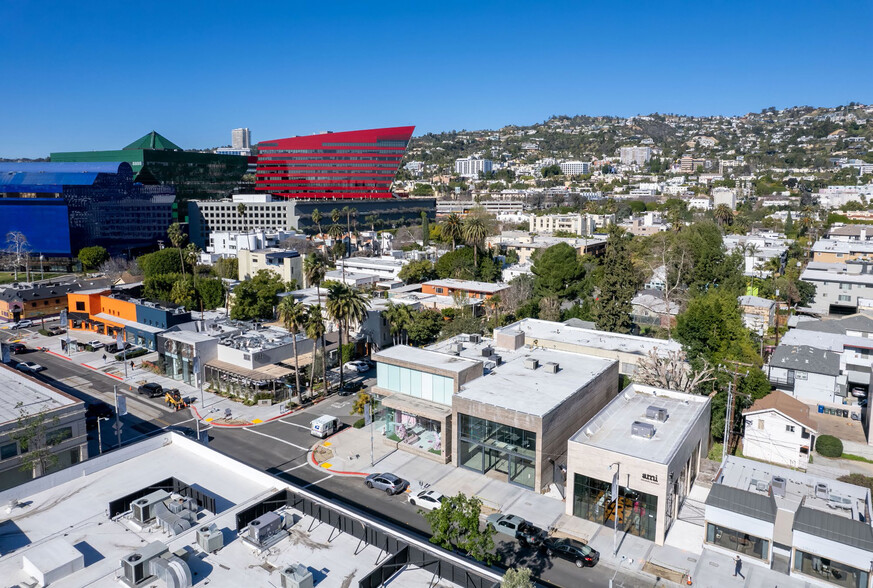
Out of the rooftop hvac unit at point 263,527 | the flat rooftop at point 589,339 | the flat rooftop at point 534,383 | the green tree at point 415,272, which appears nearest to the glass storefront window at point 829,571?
the flat rooftop at point 534,383

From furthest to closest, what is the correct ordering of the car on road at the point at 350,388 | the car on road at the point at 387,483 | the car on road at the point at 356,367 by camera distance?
1. the car on road at the point at 356,367
2. the car on road at the point at 350,388
3. the car on road at the point at 387,483

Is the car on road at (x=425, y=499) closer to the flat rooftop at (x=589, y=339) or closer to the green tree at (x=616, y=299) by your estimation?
the flat rooftop at (x=589, y=339)

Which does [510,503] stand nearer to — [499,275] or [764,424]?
[764,424]

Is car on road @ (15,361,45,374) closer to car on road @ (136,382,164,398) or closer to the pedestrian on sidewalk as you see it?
car on road @ (136,382,164,398)

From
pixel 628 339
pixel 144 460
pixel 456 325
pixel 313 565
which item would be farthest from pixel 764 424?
pixel 144 460

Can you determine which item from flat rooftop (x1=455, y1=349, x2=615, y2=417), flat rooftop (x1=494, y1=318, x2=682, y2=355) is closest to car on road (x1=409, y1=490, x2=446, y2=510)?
flat rooftop (x1=455, y1=349, x2=615, y2=417)

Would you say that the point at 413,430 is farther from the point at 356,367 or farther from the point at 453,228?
the point at 453,228
